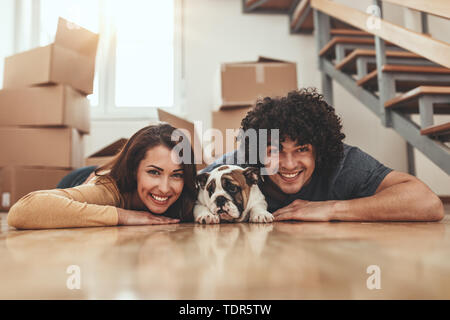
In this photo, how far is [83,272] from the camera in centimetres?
54

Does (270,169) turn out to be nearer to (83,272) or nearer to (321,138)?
(321,138)

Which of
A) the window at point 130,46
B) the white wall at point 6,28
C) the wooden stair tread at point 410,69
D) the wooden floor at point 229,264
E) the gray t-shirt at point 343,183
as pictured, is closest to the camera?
the wooden floor at point 229,264

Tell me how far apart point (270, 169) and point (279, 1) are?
8.75 ft

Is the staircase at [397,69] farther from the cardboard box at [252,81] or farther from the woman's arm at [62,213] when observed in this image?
the woman's arm at [62,213]

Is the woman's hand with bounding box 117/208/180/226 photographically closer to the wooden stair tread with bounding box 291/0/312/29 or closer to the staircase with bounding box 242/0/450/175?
the staircase with bounding box 242/0/450/175

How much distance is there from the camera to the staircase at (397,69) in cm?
158

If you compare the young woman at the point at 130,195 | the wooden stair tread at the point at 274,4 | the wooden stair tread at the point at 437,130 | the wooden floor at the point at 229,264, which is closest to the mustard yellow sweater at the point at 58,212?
the young woman at the point at 130,195

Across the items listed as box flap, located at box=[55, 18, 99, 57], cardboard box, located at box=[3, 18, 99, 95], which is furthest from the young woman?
box flap, located at box=[55, 18, 99, 57]

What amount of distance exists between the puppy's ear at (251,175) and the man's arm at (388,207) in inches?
8.7

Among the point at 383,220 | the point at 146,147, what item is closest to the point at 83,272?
the point at 146,147

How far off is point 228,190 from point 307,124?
419mm

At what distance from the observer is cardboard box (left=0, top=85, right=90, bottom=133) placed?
2.57 meters

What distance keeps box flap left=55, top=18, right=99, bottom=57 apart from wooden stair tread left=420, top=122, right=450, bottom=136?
7.94 ft

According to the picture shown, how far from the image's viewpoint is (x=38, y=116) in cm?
259
